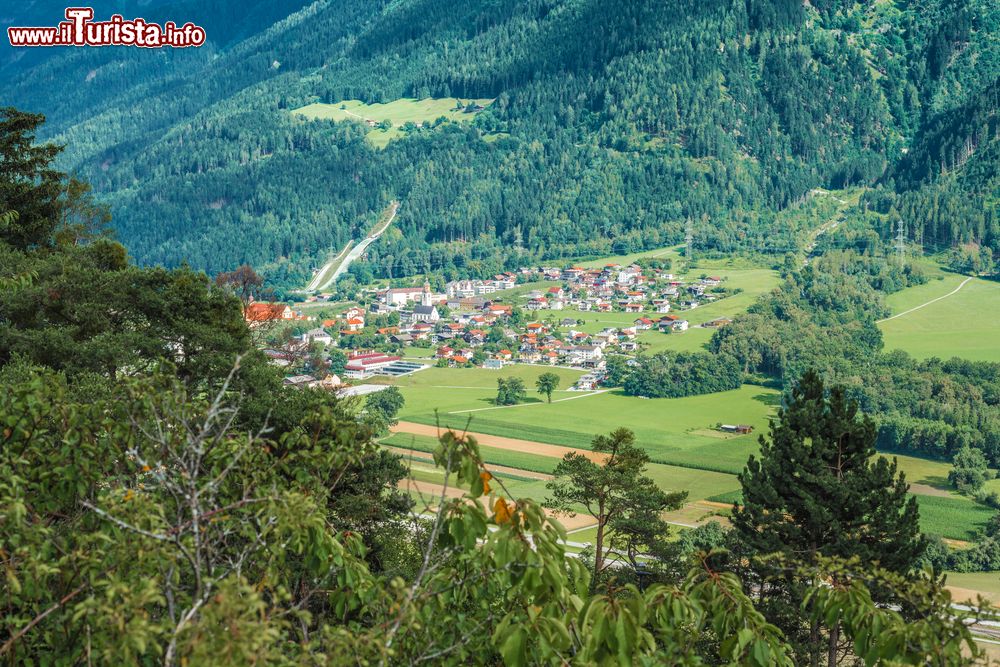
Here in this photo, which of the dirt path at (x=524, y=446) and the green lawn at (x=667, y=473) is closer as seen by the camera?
the green lawn at (x=667, y=473)

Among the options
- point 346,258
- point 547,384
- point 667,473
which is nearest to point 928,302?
point 547,384

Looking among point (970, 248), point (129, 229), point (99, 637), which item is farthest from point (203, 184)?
point (99, 637)

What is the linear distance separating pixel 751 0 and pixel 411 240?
76923mm

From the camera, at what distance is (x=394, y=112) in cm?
17788

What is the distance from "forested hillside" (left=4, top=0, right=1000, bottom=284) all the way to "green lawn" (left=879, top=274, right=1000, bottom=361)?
48.5 ft

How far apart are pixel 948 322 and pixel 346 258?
6906 centimetres

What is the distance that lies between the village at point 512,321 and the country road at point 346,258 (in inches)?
294

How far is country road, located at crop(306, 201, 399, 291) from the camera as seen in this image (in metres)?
120

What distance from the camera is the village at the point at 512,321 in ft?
257

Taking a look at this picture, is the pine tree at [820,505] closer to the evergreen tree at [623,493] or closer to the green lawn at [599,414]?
the evergreen tree at [623,493]

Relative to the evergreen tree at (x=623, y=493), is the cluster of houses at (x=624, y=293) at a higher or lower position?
lower

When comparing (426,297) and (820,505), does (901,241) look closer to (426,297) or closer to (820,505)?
(426,297)

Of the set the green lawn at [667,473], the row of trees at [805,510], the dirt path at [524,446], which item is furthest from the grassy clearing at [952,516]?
the row of trees at [805,510]

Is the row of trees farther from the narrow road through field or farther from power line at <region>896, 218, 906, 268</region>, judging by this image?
power line at <region>896, 218, 906, 268</region>
